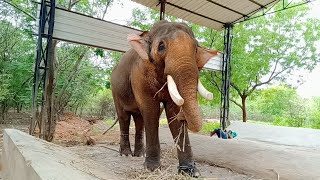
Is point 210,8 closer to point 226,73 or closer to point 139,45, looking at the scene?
point 226,73

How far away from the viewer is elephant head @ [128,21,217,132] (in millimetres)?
2748

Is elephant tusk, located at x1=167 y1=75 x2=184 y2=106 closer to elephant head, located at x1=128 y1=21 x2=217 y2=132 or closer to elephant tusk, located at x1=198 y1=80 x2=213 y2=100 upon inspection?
elephant head, located at x1=128 y1=21 x2=217 y2=132

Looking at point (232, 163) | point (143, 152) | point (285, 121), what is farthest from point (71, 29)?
point (285, 121)

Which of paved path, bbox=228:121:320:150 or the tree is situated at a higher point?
the tree

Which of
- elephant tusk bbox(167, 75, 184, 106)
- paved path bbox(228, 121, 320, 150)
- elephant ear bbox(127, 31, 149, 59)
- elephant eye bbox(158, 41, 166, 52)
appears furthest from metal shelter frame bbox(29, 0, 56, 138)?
paved path bbox(228, 121, 320, 150)

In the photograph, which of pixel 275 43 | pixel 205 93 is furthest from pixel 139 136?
pixel 275 43

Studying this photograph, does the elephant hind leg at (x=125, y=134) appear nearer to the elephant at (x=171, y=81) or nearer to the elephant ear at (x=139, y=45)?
the elephant at (x=171, y=81)

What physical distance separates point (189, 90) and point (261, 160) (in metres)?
1.71

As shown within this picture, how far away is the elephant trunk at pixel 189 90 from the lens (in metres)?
2.70

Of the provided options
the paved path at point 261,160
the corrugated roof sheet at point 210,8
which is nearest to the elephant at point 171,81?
the paved path at point 261,160

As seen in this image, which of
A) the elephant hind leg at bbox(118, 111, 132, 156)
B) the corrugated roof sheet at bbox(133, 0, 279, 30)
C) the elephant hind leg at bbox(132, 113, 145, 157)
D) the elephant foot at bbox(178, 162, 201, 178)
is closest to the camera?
the elephant foot at bbox(178, 162, 201, 178)

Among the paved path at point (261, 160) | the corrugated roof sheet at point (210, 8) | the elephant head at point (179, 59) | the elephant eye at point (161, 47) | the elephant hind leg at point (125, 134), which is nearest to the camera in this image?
the elephant head at point (179, 59)

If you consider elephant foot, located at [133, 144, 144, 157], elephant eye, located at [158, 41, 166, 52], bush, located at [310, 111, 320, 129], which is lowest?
elephant foot, located at [133, 144, 144, 157]

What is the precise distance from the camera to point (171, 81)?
→ 112 inches
